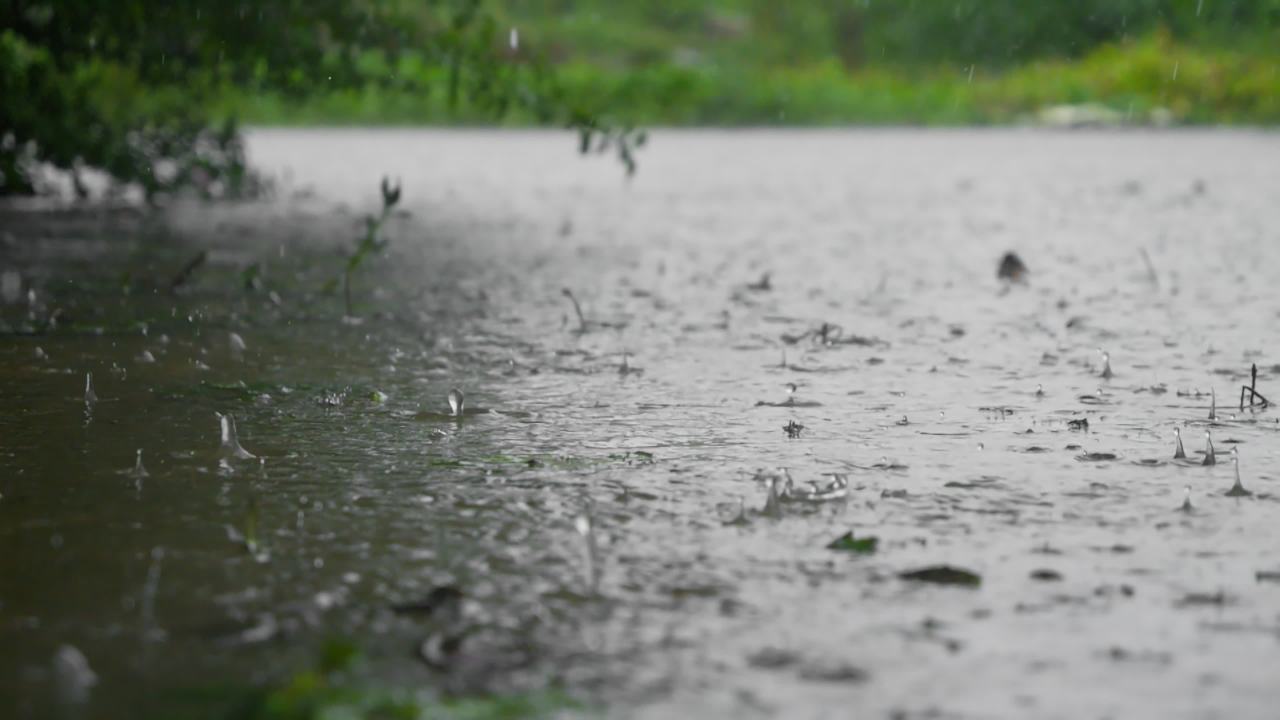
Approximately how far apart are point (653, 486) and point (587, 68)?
38728 millimetres

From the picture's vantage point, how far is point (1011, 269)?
7.63 m

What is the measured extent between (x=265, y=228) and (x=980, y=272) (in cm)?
496

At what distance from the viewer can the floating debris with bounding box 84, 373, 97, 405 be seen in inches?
163

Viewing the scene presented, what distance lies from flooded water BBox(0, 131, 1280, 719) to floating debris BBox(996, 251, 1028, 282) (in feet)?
0.72

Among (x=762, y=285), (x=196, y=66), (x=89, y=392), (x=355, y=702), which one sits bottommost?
(x=355, y=702)

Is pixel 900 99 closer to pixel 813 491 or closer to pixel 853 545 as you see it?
pixel 813 491

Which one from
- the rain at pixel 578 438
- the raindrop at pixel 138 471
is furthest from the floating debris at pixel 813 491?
the raindrop at pixel 138 471

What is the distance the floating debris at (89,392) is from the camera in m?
4.14

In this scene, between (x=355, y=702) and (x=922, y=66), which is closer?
(x=355, y=702)

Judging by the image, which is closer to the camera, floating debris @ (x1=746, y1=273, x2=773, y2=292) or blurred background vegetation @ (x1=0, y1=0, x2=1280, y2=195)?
floating debris @ (x1=746, y1=273, x2=773, y2=292)

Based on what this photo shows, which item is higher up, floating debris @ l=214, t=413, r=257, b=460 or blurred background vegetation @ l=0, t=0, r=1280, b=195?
blurred background vegetation @ l=0, t=0, r=1280, b=195

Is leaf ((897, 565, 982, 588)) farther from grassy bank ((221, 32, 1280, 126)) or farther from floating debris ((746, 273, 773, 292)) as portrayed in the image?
grassy bank ((221, 32, 1280, 126))

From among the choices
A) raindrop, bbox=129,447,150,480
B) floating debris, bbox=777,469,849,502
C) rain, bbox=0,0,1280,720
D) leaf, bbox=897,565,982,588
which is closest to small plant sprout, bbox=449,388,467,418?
rain, bbox=0,0,1280,720

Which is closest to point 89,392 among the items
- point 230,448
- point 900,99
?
point 230,448
